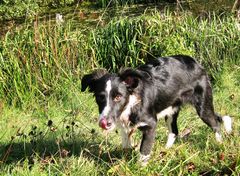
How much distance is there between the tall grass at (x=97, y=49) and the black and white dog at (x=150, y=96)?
1892 mm

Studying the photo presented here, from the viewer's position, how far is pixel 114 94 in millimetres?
4172

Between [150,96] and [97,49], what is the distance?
314 cm

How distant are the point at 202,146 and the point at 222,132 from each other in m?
0.29

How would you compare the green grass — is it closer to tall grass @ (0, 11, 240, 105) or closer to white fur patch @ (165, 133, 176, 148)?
→ white fur patch @ (165, 133, 176, 148)

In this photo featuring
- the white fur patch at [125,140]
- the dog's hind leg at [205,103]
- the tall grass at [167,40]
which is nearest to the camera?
the white fur patch at [125,140]

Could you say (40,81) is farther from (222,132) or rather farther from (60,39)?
(222,132)

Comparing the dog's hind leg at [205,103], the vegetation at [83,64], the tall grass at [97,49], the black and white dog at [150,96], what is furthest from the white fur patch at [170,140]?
the tall grass at [97,49]

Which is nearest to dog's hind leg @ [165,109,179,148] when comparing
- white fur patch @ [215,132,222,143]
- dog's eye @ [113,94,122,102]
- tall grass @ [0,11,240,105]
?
white fur patch @ [215,132,222,143]

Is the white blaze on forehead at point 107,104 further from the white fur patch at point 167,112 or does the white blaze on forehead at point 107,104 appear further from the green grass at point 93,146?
the white fur patch at point 167,112

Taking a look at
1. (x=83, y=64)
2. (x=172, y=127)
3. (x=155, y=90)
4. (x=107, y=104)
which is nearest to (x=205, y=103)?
(x=172, y=127)

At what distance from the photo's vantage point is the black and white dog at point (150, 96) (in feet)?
13.8

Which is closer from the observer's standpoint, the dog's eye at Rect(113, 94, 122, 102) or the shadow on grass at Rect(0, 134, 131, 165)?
the dog's eye at Rect(113, 94, 122, 102)

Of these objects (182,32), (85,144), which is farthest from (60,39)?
(85,144)

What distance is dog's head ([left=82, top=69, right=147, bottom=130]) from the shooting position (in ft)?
13.4
